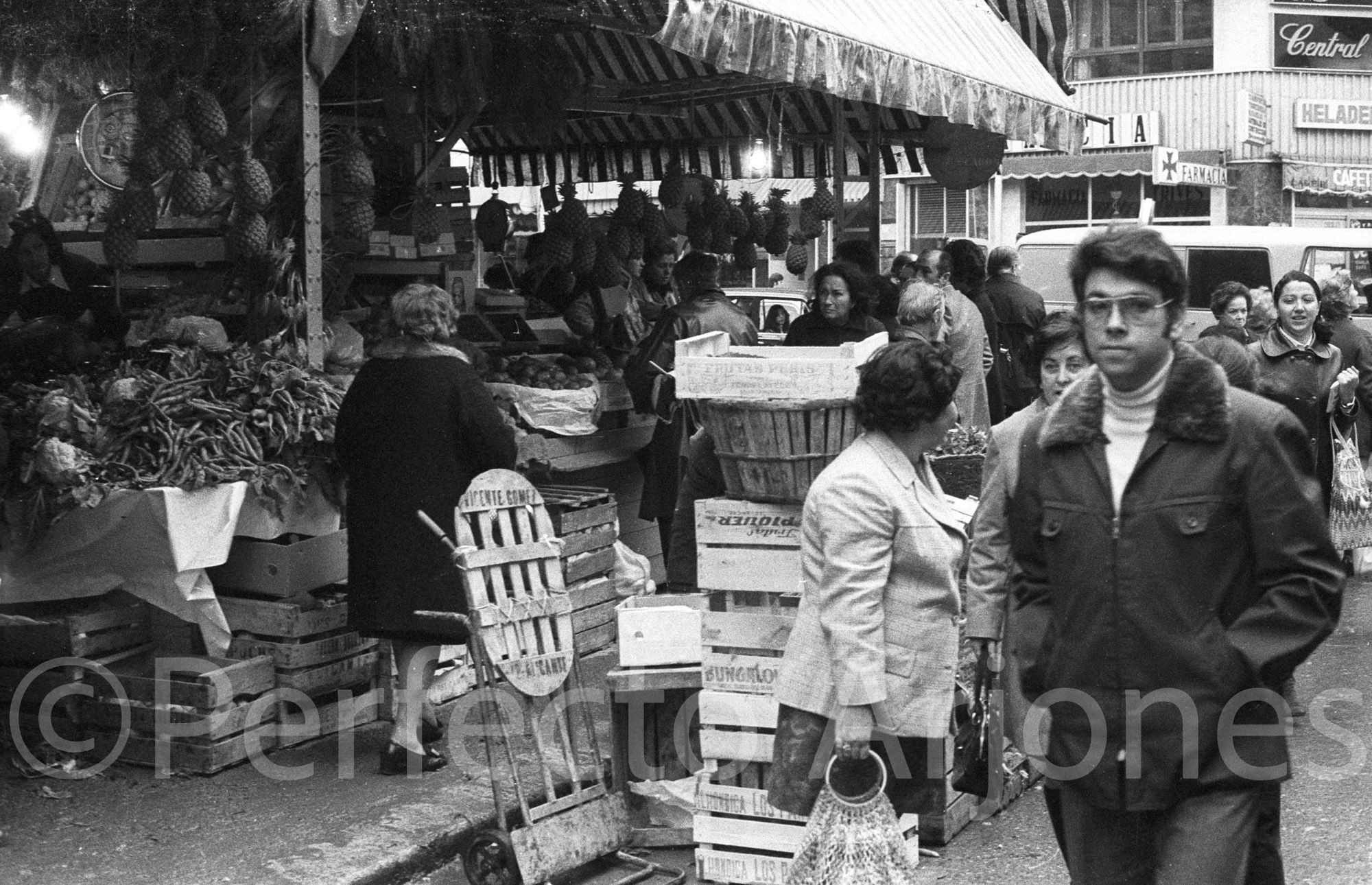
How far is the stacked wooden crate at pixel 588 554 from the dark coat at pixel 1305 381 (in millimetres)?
3222

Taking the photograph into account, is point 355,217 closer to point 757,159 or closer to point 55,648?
point 55,648

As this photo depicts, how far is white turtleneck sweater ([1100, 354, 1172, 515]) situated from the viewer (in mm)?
3135

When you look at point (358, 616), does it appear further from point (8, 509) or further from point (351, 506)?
point (8, 509)

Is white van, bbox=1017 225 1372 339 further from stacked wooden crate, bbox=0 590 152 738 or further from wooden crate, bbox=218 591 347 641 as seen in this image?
stacked wooden crate, bbox=0 590 152 738

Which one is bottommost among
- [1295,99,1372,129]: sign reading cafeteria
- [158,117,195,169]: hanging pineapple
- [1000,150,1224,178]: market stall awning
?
[158,117,195,169]: hanging pineapple

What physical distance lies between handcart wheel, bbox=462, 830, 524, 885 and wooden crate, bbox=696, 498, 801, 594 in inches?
39.6

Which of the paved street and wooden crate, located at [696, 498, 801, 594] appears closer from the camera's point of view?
wooden crate, located at [696, 498, 801, 594]

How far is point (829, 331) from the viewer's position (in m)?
7.98

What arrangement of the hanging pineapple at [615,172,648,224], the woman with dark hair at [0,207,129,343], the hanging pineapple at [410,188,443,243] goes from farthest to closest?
the hanging pineapple at [615,172,648,224] → the hanging pineapple at [410,188,443,243] → the woman with dark hair at [0,207,129,343]

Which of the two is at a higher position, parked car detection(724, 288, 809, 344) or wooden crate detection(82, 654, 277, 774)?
parked car detection(724, 288, 809, 344)

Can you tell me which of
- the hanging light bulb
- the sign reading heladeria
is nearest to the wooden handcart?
the hanging light bulb

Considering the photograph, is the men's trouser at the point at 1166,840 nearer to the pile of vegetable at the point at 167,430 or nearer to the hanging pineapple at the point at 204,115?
the pile of vegetable at the point at 167,430

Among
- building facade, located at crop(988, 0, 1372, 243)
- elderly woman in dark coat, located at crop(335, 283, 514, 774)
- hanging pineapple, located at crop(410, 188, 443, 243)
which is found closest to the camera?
elderly woman in dark coat, located at crop(335, 283, 514, 774)

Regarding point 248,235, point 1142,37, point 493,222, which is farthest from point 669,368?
point 1142,37
